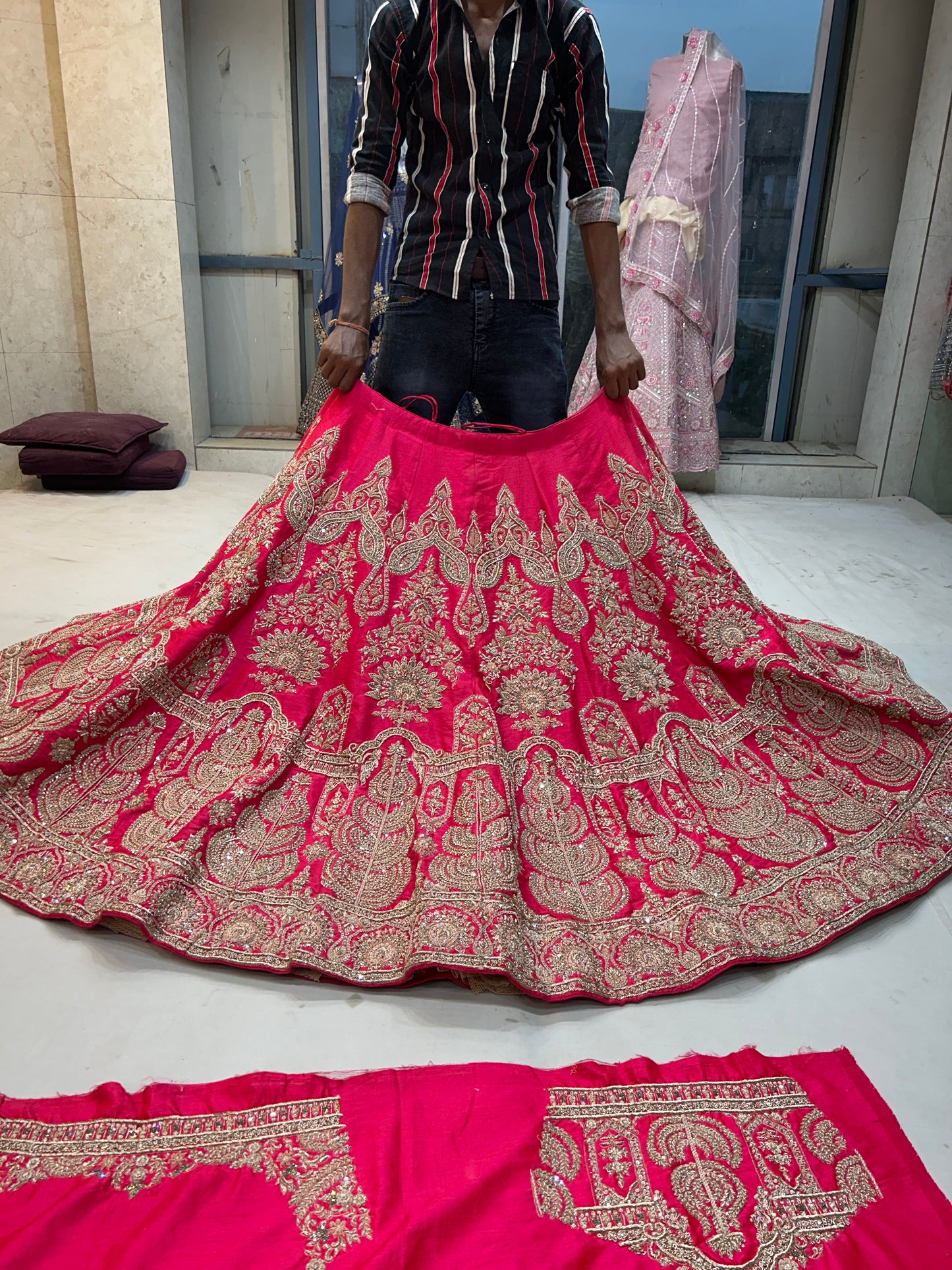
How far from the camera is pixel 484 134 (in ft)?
5.85

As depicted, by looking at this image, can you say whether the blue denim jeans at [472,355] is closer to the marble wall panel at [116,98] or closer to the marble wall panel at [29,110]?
the marble wall panel at [116,98]

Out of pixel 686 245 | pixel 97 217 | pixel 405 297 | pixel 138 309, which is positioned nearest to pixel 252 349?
pixel 138 309

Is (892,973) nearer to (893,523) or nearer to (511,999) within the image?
(511,999)

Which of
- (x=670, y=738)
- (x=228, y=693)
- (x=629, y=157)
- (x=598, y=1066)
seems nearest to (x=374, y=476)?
(x=228, y=693)

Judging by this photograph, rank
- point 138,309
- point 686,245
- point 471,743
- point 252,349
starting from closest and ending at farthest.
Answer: point 471,743, point 686,245, point 138,309, point 252,349

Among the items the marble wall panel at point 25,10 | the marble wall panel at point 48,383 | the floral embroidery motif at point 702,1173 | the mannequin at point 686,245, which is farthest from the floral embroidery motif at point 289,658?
the marble wall panel at point 25,10

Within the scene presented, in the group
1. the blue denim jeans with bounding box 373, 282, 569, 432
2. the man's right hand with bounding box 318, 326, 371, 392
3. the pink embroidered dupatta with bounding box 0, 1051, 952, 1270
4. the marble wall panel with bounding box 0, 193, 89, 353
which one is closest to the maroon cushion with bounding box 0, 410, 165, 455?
the marble wall panel with bounding box 0, 193, 89, 353

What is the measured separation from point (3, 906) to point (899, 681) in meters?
1.60

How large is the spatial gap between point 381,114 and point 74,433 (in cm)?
237

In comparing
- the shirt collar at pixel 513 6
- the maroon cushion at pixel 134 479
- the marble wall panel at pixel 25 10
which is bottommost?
the maroon cushion at pixel 134 479

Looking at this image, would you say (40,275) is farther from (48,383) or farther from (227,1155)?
(227,1155)

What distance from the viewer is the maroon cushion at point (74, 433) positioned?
3666mm

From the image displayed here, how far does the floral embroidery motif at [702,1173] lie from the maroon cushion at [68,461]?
3244mm

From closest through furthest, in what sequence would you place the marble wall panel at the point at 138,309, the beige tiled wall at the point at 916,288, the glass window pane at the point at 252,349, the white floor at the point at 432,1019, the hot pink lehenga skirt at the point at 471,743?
the white floor at the point at 432,1019, the hot pink lehenga skirt at the point at 471,743, the beige tiled wall at the point at 916,288, the marble wall panel at the point at 138,309, the glass window pane at the point at 252,349
